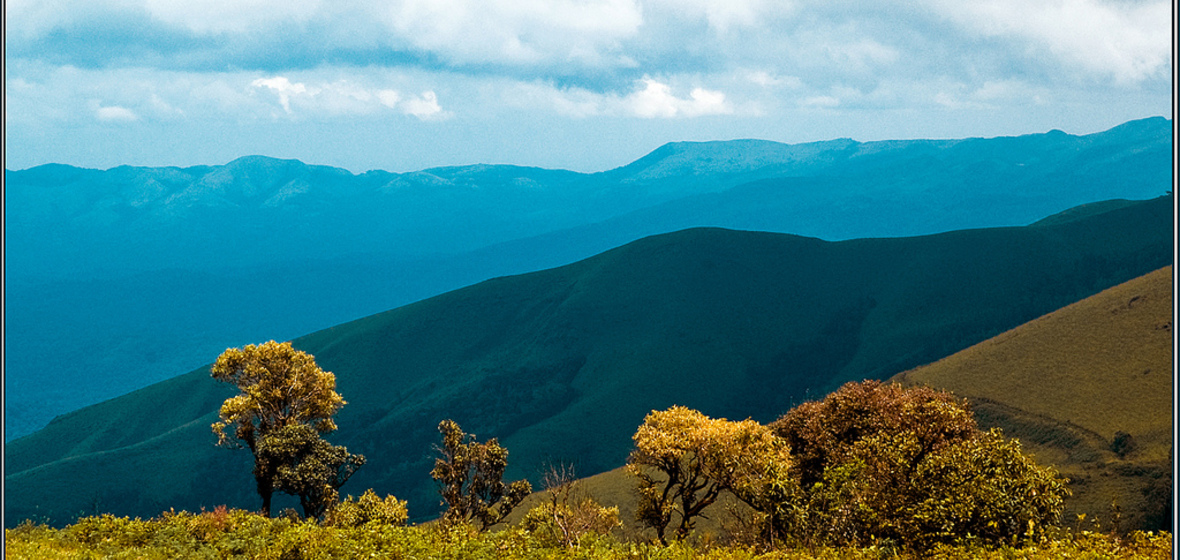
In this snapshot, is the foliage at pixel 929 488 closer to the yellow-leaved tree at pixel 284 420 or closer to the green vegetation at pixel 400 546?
the green vegetation at pixel 400 546

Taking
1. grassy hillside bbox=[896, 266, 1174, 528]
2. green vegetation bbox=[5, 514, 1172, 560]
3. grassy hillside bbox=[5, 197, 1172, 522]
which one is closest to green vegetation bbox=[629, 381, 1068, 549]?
green vegetation bbox=[5, 514, 1172, 560]

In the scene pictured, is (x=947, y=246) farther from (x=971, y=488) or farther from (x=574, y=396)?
(x=971, y=488)

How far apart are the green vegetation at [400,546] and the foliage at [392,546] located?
0.02 meters

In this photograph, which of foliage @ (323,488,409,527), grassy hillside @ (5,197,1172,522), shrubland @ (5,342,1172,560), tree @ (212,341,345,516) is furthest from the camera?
grassy hillside @ (5,197,1172,522)

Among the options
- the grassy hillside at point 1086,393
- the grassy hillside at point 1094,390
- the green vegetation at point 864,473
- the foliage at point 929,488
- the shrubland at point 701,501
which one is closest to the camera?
the shrubland at point 701,501

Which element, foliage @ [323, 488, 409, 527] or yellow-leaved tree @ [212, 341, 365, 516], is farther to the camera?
yellow-leaved tree @ [212, 341, 365, 516]

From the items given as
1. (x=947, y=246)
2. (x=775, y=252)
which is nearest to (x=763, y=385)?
(x=775, y=252)

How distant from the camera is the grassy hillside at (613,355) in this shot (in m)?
142

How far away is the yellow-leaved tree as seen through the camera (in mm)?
30766

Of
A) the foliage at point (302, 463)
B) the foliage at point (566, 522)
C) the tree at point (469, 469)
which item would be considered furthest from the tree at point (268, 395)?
the foliage at point (566, 522)

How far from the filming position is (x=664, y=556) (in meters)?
18.3

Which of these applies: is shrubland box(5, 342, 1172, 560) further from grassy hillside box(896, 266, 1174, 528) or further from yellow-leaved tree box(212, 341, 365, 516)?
grassy hillside box(896, 266, 1174, 528)

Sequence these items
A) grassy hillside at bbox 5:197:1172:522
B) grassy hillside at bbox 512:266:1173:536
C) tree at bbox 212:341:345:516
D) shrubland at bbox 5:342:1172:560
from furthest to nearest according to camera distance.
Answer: grassy hillside at bbox 5:197:1172:522
grassy hillside at bbox 512:266:1173:536
tree at bbox 212:341:345:516
shrubland at bbox 5:342:1172:560

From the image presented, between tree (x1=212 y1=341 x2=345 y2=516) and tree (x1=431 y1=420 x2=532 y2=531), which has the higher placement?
tree (x1=212 y1=341 x2=345 y2=516)
